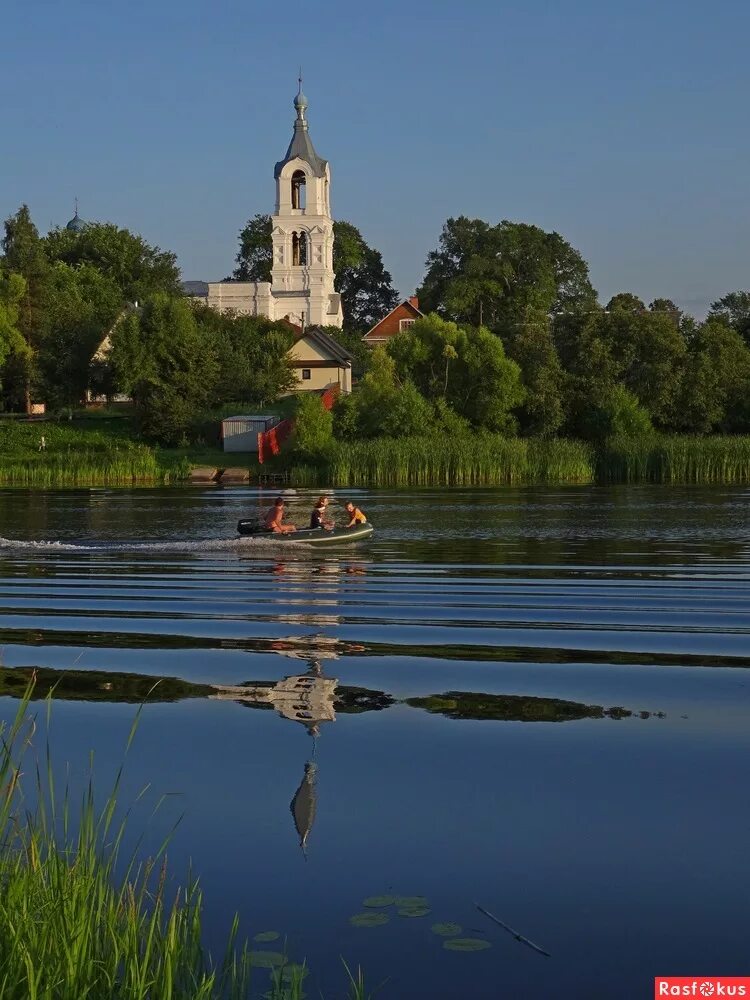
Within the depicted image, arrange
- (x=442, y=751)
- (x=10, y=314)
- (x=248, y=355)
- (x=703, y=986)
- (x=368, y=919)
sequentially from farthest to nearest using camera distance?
(x=248, y=355) < (x=10, y=314) < (x=442, y=751) < (x=368, y=919) < (x=703, y=986)

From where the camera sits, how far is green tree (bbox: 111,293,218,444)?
231 ft

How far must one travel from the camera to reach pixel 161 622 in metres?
19.4

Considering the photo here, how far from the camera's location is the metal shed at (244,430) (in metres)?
67.2

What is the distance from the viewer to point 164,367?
239 feet

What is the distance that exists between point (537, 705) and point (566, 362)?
62.5 m

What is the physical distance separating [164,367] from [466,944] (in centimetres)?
6708

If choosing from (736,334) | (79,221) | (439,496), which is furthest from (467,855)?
(79,221)

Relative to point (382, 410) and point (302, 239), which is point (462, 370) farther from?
point (302, 239)

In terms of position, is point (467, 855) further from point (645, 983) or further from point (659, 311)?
point (659, 311)

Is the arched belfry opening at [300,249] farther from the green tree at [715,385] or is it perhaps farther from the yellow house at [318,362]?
the green tree at [715,385]

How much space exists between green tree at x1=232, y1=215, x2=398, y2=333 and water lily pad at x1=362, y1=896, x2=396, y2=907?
11739 centimetres

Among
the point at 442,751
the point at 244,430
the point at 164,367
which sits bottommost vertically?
the point at 442,751

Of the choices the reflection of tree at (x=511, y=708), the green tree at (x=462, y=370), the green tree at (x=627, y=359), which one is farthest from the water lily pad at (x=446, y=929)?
the green tree at (x=627, y=359)

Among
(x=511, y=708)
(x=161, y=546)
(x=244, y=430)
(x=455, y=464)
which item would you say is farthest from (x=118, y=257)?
(x=511, y=708)
